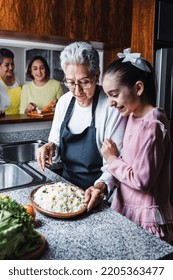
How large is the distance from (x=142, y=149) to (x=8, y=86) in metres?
1.49

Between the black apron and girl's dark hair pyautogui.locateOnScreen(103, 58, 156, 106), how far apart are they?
432 millimetres

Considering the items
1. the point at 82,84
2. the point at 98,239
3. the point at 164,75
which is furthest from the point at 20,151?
the point at 98,239

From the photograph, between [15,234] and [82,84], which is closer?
[15,234]

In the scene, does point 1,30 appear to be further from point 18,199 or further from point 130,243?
point 130,243

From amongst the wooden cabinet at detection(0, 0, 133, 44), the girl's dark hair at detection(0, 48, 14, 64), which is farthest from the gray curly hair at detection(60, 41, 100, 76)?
the girl's dark hair at detection(0, 48, 14, 64)

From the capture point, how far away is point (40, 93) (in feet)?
7.82

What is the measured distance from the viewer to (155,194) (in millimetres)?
1209

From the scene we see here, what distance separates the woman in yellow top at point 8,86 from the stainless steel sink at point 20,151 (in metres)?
0.30

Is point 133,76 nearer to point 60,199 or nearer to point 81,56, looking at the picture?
point 81,56

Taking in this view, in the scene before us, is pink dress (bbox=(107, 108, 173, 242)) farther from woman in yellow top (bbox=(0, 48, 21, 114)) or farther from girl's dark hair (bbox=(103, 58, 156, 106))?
woman in yellow top (bbox=(0, 48, 21, 114))

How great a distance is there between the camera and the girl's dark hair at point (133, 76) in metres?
1.16

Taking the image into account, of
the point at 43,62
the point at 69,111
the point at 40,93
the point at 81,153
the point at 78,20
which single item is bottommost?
the point at 81,153

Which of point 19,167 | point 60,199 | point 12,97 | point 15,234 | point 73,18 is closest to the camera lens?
point 15,234
